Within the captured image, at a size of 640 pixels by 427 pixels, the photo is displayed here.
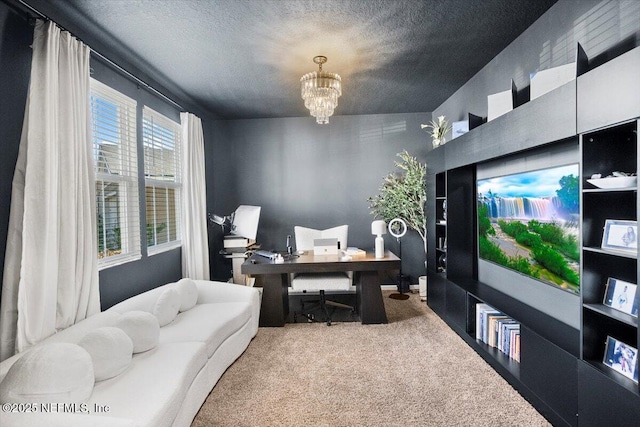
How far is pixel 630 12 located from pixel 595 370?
1819mm

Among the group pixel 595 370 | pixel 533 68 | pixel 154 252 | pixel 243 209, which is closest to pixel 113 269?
pixel 154 252

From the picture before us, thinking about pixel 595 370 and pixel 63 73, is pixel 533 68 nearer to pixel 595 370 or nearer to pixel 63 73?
pixel 595 370

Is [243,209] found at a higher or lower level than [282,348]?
higher

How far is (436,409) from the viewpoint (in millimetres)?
2074

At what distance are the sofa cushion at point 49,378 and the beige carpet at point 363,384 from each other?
0.79m

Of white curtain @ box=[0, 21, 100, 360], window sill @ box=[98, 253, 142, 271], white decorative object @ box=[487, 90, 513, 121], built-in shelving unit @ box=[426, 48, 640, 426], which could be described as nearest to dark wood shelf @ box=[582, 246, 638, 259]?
built-in shelving unit @ box=[426, 48, 640, 426]

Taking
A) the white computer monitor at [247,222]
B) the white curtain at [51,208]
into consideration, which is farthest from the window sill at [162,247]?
the white curtain at [51,208]

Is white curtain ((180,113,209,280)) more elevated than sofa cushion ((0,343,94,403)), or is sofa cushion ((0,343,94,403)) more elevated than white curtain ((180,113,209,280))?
white curtain ((180,113,209,280))

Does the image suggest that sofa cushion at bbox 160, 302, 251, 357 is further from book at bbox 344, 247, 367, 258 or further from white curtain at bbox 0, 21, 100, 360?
book at bbox 344, 247, 367, 258

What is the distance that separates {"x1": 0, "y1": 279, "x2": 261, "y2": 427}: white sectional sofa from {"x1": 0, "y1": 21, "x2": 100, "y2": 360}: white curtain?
17cm

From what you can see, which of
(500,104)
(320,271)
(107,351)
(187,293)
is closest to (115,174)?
(187,293)

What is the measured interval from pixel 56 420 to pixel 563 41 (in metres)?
3.37

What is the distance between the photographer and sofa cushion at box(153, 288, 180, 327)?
253cm

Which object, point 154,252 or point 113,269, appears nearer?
point 113,269
